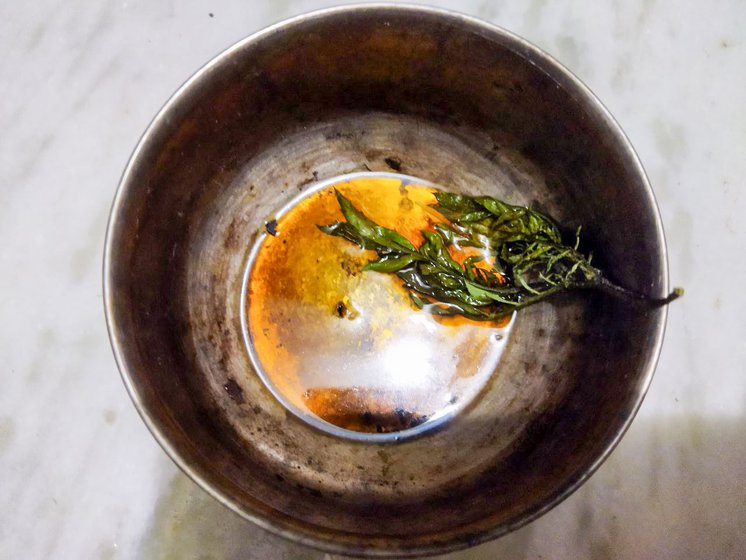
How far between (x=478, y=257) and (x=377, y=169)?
14.1 inches

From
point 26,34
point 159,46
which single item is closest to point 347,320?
point 159,46

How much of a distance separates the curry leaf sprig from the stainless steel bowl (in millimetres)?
79

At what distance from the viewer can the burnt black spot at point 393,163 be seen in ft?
4.67

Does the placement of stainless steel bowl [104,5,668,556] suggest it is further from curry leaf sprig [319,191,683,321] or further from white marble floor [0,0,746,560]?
white marble floor [0,0,746,560]

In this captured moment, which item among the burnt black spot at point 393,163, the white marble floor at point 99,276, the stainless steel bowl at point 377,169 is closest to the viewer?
the stainless steel bowl at point 377,169

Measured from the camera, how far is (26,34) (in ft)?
4.83

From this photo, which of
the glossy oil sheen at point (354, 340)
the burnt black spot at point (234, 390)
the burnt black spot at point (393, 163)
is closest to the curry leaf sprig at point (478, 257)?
the glossy oil sheen at point (354, 340)

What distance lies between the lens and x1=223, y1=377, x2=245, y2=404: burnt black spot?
1.26 metres

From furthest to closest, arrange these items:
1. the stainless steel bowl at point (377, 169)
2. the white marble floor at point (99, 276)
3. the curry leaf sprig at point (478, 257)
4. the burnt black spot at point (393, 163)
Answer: the burnt black spot at point (393, 163), the white marble floor at point (99, 276), the curry leaf sprig at point (478, 257), the stainless steel bowl at point (377, 169)

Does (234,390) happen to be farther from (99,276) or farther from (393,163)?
(393,163)

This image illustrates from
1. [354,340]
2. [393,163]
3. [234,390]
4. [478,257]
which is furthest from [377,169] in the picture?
[234,390]

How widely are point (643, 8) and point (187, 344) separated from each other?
1564 millimetres

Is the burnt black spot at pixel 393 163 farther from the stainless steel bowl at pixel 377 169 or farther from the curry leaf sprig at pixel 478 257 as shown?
the curry leaf sprig at pixel 478 257

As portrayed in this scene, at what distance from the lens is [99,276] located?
1.38 meters
